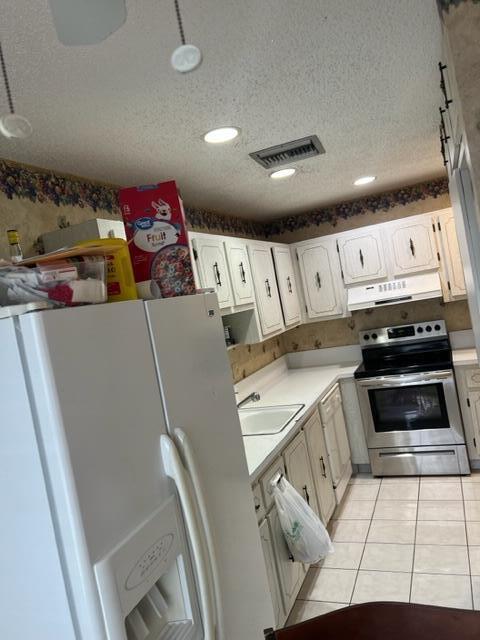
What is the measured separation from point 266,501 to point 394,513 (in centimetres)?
149

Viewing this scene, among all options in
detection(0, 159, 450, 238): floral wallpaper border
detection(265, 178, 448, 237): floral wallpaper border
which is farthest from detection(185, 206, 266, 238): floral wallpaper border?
detection(265, 178, 448, 237): floral wallpaper border

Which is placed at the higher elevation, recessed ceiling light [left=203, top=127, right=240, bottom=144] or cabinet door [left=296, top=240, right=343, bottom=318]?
recessed ceiling light [left=203, top=127, right=240, bottom=144]

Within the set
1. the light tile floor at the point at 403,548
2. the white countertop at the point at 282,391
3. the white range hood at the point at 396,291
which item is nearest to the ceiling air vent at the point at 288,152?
the white countertop at the point at 282,391

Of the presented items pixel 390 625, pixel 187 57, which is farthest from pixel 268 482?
pixel 187 57

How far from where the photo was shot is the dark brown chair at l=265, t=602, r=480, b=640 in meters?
1.02

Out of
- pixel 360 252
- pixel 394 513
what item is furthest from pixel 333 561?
pixel 360 252

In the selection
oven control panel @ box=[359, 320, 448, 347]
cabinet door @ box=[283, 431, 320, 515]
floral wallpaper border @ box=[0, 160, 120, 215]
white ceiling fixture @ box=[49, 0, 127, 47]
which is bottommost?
cabinet door @ box=[283, 431, 320, 515]

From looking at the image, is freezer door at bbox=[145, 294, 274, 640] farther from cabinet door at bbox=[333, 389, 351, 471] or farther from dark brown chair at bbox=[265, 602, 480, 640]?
cabinet door at bbox=[333, 389, 351, 471]

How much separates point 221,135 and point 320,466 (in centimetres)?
214

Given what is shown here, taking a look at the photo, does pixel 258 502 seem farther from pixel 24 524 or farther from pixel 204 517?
pixel 24 524

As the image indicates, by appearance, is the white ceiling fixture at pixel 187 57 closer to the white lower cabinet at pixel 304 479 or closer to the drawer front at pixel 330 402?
the white lower cabinet at pixel 304 479

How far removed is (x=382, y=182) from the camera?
3.64m

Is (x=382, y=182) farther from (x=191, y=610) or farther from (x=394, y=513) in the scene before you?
(x=191, y=610)

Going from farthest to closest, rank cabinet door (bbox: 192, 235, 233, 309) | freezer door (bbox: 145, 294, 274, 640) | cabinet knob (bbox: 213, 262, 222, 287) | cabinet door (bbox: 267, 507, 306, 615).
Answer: cabinet knob (bbox: 213, 262, 222, 287) < cabinet door (bbox: 192, 235, 233, 309) < cabinet door (bbox: 267, 507, 306, 615) < freezer door (bbox: 145, 294, 274, 640)
